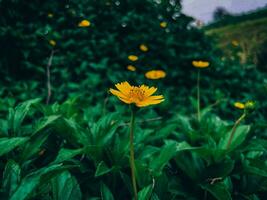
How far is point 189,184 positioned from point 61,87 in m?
1.88

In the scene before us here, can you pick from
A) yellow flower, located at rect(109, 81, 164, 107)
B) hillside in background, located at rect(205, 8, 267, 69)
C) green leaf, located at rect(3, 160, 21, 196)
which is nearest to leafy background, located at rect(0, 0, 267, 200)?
green leaf, located at rect(3, 160, 21, 196)

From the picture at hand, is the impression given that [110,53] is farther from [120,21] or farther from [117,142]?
[117,142]

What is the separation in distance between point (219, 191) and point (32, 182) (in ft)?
2.09

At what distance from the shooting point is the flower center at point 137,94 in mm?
1015

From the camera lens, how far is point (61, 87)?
3021mm

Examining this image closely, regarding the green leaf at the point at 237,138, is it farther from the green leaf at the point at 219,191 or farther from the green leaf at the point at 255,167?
the green leaf at the point at 219,191

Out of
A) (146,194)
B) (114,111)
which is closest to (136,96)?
(146,194)

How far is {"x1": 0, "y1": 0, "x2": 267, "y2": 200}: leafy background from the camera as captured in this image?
1229 mm

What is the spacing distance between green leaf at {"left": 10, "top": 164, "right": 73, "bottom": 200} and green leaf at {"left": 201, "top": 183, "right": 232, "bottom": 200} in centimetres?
56

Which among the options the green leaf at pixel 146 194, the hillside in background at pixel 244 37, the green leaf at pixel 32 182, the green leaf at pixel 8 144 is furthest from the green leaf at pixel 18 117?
the hillside in background at pixel 244 37

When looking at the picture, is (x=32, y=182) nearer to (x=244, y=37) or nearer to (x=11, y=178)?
(x=11, y=178)

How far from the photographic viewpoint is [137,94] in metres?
1.05

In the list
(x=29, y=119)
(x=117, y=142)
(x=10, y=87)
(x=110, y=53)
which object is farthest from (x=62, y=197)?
(x=110, y=53)

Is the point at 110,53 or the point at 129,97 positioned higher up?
the point at 110,53
